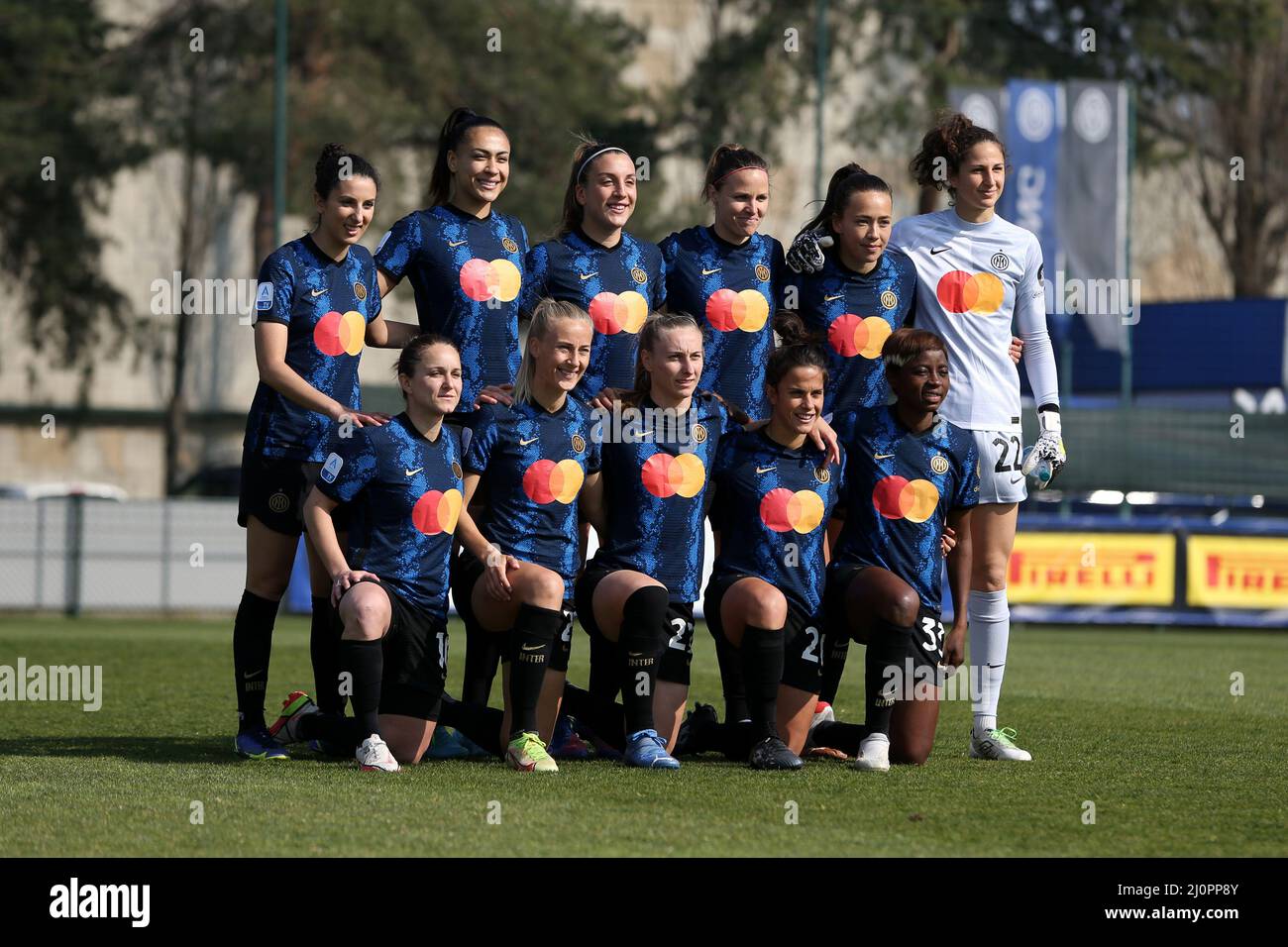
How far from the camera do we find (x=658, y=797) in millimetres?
5293

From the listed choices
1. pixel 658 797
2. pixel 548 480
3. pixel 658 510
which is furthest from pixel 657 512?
pixel 658 797

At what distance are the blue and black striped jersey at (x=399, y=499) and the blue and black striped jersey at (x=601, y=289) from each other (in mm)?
633

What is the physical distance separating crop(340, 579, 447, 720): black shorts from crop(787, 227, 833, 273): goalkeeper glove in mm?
1772

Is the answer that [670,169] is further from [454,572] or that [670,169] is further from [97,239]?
[454,572]

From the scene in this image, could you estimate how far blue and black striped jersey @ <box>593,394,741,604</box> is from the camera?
20.2ft

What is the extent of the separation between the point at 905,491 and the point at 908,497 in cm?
2

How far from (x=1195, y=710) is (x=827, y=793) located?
12.0ft

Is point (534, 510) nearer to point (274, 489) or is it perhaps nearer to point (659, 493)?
point (659, 493)

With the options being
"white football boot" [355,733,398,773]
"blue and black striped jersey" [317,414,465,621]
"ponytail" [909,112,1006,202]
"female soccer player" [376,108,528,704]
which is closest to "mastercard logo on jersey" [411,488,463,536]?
"blue and black striped jersey" [317,414,465,621]

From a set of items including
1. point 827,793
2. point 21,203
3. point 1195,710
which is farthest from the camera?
point 21,203

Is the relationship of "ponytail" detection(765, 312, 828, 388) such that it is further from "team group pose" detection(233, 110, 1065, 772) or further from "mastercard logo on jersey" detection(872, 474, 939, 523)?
"mastercard logo on jersey" detection(872, 474, 939, 523)

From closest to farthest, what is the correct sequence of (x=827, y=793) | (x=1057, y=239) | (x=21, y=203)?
(x=827, y=793) → (x=1057, y=239) → (x=21, y=203)
